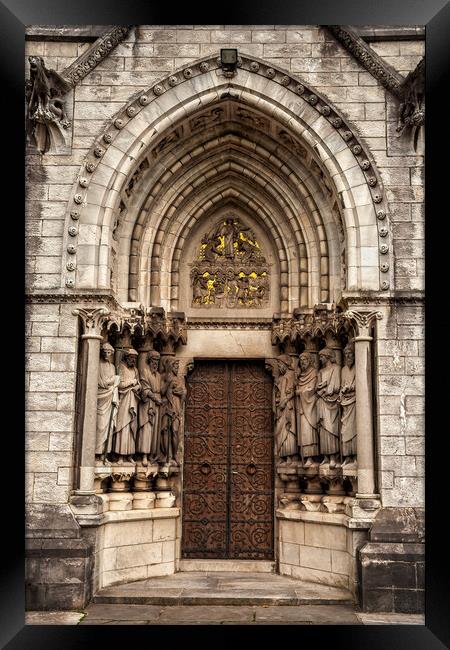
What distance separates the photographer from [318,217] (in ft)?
35.3

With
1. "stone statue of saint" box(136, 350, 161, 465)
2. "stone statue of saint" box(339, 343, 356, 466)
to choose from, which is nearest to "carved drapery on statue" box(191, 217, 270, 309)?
"stone statue of saint" box(136, 350, 161, 465)

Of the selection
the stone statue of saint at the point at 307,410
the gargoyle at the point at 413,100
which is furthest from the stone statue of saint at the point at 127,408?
the gargoyle at the point at 413,100

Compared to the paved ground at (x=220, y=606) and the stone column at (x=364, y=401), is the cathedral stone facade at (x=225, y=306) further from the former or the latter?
the paved ground at (x=220, y=606)

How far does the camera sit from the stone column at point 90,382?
939cm

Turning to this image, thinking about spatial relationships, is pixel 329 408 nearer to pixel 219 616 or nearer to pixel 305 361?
pixel 305 361

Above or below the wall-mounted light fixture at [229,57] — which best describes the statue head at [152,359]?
below

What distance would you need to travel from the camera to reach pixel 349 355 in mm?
9977

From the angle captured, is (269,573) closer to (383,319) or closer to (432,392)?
(383,319)

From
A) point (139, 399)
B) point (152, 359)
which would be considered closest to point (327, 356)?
point (152, 359)

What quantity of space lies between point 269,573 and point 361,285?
422 centimetres

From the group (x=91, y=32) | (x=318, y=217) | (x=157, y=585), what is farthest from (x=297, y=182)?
(x=157, y=585)

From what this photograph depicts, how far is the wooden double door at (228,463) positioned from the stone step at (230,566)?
0.30 feet

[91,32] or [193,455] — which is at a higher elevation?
[91,32]

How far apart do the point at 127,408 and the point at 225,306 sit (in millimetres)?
2333
